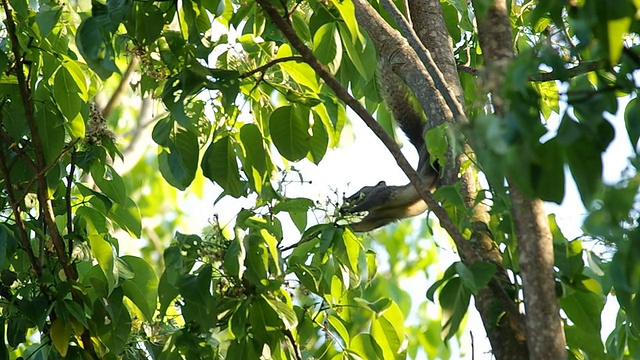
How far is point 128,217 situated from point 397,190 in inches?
33.4

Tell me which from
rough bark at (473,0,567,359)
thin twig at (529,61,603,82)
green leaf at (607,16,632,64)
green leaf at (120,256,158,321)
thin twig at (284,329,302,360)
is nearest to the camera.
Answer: green leaf at (607,16,632,64)

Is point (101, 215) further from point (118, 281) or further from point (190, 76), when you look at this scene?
point (190, 76)

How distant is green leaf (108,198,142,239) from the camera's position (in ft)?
8.36

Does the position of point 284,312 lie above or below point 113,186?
below

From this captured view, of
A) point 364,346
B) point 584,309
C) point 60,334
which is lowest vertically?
point 584,309

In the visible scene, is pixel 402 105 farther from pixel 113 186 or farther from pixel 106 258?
pixel 106 258

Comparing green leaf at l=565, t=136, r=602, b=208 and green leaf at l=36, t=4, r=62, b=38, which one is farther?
green leaf at l=36, t=4, r=62, b=38

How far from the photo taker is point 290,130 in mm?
2104

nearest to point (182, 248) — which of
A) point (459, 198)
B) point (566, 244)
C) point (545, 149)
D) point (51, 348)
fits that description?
point (51, 348)

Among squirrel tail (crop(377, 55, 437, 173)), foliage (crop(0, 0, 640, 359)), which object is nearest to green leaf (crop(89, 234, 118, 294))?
foliage (crop(0, 0, 640, 359))

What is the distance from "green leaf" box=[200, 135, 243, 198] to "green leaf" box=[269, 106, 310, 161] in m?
0.10

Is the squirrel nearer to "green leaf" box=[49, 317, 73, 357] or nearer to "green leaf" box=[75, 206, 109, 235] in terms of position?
"green leaf" box=[75, 206, 109, 235]

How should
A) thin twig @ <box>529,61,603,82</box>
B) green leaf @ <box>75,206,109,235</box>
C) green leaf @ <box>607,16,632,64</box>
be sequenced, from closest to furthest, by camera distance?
green leaf @ <box>607,16,632,64</box>, thin twig @ <box>529,61,603,82</box>, green leaf @ <box>75,206,109,235</box>

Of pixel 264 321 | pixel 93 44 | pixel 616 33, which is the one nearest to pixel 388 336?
pixel 264 321
